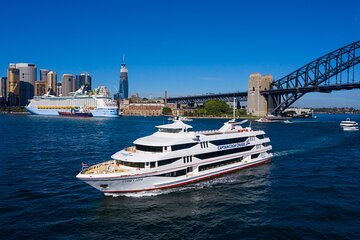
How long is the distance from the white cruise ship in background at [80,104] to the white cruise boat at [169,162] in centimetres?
12400

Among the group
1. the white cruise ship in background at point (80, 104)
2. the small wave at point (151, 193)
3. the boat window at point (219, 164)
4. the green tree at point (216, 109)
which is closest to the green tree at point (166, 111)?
the green tree at point (216, 109)

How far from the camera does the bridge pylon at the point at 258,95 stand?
5719 inches

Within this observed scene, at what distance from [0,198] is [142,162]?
29.9 ft

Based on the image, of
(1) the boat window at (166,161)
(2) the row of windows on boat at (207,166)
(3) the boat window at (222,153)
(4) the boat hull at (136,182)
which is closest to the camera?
(4) the boat hull at (136,182)

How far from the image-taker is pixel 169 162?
2142 cm

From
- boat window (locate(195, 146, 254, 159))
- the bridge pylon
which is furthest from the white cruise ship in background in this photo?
boat window (locate(195, 146, 254, 159))

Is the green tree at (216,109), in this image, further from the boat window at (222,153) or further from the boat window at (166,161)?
the boat window at (166,161)

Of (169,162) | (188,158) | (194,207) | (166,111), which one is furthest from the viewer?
(166,111)

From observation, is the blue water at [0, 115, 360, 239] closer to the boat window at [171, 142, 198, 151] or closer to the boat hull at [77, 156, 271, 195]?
the boat hull at [77, 156, 271, 195]

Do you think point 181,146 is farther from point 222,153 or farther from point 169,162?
point 222,153

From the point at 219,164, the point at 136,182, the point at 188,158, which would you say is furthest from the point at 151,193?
the point at 219,164

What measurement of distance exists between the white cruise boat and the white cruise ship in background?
407 feet

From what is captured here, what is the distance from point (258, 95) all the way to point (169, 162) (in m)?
130

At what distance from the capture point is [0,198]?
769 inches
